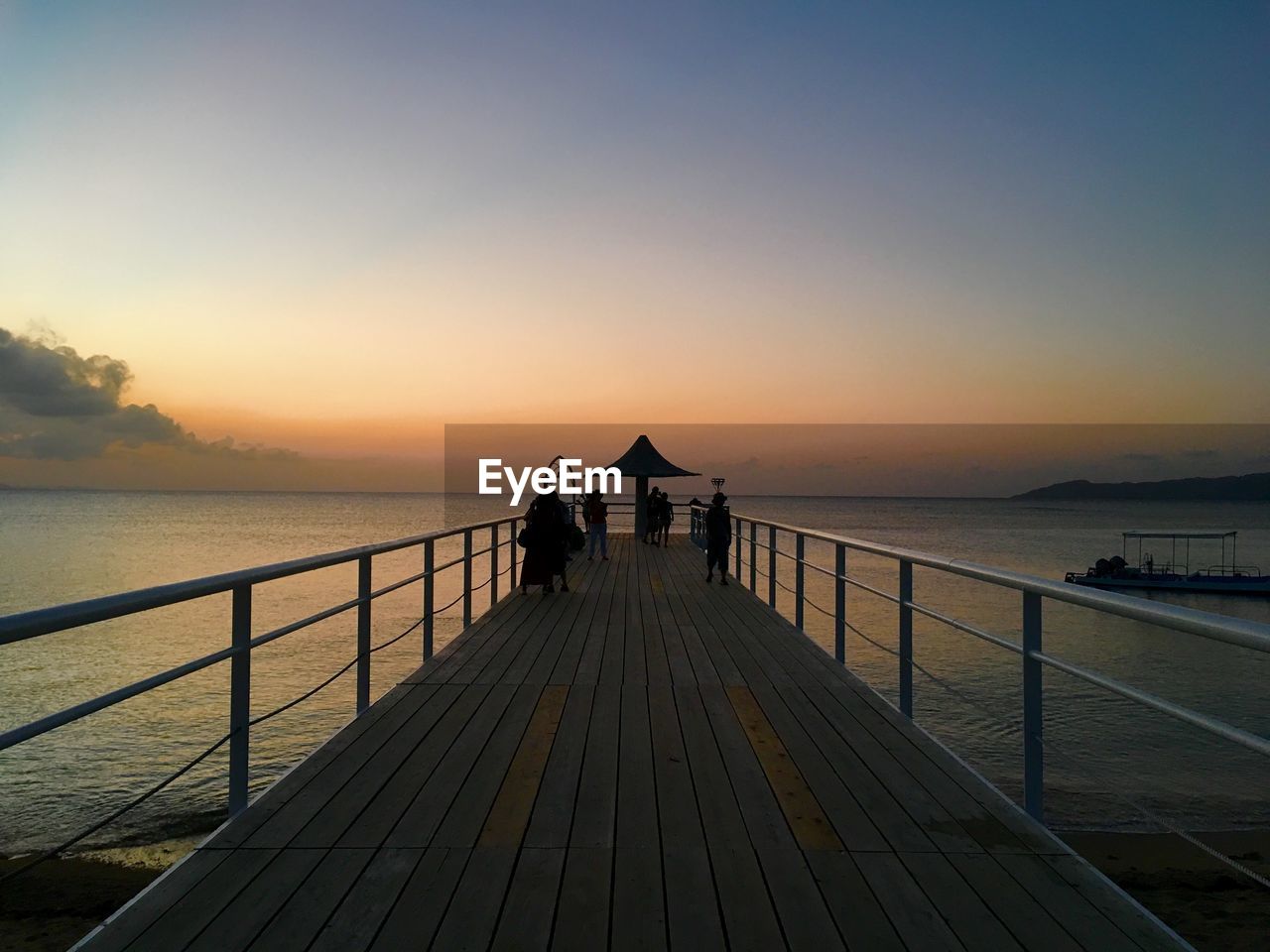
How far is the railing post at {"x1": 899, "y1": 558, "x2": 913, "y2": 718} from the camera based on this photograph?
4.50 m

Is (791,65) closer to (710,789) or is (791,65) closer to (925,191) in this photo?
(925,191)

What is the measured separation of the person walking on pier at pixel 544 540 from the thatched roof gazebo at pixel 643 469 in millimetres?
9989

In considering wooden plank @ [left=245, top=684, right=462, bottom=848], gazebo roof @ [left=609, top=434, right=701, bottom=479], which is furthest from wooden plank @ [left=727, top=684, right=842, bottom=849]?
gazebo roof @ [left=609, top=434, right=701, bottom=479]

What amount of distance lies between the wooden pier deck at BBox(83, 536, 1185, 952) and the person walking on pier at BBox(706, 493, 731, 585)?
6.55 m

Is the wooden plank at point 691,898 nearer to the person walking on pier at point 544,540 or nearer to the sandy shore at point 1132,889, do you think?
the sandy shore at point 1132,889

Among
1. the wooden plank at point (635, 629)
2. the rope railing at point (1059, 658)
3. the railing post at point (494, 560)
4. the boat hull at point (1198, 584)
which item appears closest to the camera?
the rope railing at point (1059, 658)

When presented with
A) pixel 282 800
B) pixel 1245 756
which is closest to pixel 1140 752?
pixel 1245 756

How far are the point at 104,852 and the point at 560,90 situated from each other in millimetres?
12559

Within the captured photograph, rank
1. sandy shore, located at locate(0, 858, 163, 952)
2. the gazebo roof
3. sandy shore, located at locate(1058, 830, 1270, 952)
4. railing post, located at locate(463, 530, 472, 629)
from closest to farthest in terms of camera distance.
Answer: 1. sandy shore, located at locate(0, 858, 163, 952)
2. sandy shore, located at locate(1058, 830, 1270, 952)
3. railing post, located at locate(463, 530, 472, 629)
4. the gazebo roof

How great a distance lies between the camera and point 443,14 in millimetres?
11484

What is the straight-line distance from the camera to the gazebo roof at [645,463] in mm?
20641

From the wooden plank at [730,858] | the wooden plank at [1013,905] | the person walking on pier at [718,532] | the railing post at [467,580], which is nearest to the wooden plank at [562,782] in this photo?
the wooden plank at [730,858]

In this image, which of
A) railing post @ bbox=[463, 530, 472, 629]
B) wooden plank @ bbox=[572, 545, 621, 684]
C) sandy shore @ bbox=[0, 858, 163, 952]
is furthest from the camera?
railing post @ bbox=[463, 530, 472, 629]

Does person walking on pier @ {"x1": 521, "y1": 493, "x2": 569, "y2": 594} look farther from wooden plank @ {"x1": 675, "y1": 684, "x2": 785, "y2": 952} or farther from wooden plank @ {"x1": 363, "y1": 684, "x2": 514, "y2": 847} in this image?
wooden plank @ {"x1": 675, "y1": 684, "x2": 785, "y2": 952}
